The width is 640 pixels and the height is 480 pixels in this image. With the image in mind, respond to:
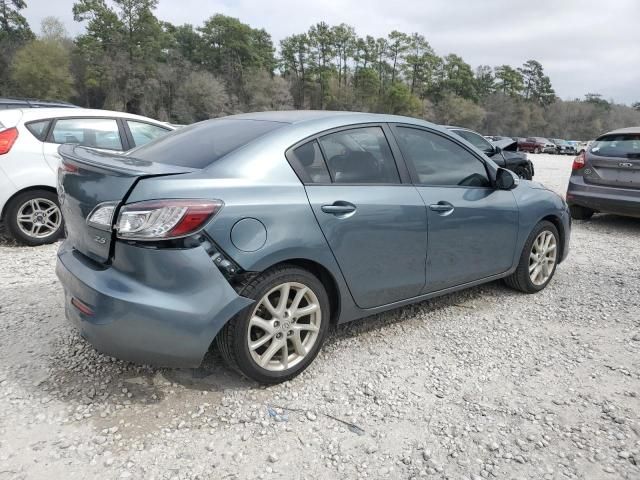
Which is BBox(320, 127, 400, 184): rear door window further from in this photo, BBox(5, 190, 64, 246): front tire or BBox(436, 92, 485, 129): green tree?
BBox(436, 92, 485, 129): green tree

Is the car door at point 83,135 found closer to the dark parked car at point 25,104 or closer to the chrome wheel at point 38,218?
the chrome wheel at point 38,218

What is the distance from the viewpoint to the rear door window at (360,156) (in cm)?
290

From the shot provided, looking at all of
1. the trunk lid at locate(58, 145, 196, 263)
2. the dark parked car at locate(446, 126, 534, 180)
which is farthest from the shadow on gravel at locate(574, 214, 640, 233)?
the trunk lid at locate(58, 145, 196, 263)

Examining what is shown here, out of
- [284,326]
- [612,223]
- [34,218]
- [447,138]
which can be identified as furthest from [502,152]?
[284,326]

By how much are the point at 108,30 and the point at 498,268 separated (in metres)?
68.3

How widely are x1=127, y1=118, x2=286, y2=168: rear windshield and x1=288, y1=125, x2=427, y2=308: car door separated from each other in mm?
334

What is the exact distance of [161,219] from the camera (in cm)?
226

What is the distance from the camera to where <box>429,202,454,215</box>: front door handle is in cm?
326

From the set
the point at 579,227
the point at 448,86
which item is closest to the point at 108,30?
the point at 448,86

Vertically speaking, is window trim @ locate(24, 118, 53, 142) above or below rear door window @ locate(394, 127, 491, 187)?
above

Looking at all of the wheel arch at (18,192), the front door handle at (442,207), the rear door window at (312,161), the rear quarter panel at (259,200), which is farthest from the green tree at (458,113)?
the rear quarter panel at (259,200)

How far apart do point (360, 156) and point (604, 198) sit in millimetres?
5651

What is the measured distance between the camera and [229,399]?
260 cm

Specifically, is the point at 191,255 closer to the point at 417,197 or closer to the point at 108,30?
the point at 417,197
